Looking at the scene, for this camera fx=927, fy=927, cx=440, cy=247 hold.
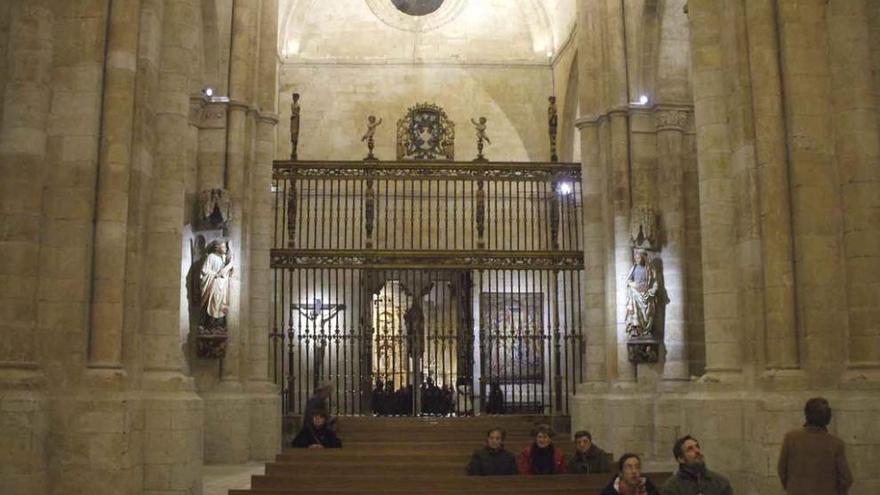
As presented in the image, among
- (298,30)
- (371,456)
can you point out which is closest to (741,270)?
(371,456)

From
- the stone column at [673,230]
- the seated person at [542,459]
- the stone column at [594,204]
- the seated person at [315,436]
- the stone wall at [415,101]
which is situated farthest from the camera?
the stone wall at [415,101]

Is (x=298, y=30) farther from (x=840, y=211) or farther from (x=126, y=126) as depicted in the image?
(x=840, y=211)

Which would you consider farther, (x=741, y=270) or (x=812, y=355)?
(x=741, y=270)

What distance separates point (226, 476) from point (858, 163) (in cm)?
984

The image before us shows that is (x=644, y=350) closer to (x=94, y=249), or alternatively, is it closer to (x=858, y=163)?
(x=858, y=163)

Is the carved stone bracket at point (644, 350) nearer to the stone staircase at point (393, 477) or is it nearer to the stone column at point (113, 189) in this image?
the stone staircase at point (393, 477)

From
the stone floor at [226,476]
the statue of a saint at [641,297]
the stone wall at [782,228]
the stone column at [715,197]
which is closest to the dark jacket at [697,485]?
the stone wall at [782,228]

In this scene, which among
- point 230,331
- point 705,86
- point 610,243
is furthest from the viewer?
point 610,243

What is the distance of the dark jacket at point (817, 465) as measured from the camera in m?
7.14

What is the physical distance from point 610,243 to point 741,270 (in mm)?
6842

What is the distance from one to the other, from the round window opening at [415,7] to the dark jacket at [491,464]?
66.8 ft

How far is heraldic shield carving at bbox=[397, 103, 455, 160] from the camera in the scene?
2700 cm

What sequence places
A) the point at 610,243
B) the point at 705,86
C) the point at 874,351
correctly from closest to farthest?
the point at 874,351
the point at 705,86
the point at 610,243

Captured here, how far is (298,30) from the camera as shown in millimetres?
27859
